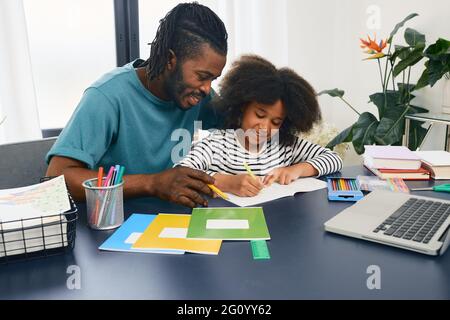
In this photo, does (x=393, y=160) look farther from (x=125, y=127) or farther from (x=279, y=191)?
(x=125, y=127)

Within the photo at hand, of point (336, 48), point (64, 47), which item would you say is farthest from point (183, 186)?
point (336, 48)

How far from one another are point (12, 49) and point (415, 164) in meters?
1.95

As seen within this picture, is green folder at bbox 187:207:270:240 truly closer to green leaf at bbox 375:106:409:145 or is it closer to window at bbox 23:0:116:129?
green leaf at bbox 375:106:409:145

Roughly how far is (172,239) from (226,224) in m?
0.12

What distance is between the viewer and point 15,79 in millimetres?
2066

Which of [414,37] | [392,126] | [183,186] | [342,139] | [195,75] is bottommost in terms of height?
[342,139]

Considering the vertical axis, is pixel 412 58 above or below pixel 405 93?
above

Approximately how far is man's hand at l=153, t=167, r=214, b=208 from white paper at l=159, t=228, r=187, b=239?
0.36 feet

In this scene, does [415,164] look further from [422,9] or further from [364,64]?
[364,64]

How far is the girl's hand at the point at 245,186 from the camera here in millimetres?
994

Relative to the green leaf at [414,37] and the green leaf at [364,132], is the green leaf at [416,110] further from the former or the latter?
the green leaf at [414,37]

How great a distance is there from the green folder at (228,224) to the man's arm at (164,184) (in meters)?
0.04

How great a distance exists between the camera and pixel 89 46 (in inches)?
96.2

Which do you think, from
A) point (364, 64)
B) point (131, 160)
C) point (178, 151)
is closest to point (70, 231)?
point (131, 160)
